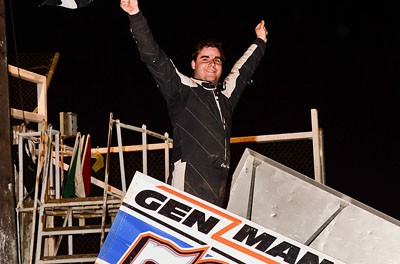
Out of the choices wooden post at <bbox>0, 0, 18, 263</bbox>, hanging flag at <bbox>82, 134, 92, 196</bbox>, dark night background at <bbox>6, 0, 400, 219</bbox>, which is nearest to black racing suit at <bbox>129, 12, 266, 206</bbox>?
wooden post at <bbox>0, 0, 18, 263</bbox>

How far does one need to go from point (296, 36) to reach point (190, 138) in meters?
13.1

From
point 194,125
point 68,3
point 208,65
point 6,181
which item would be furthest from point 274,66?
point 194,125

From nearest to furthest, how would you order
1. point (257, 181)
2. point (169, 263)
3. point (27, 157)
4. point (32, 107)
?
point (169, 263) < point (257, 181) < point (27, 157) < point (32, 107)

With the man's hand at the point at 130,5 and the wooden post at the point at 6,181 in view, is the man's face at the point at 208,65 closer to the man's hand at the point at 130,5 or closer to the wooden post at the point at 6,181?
the man's hand at the point at 130,5

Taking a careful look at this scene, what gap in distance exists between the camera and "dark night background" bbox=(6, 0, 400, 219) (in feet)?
53.9

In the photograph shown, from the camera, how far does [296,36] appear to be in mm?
17062

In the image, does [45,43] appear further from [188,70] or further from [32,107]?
[32,107]

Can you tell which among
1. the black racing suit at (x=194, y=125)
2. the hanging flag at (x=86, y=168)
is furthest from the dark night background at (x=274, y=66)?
the black racing suit at (x=194, y=125)

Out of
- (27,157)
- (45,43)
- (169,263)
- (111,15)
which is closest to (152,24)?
(111,15)

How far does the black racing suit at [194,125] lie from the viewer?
14.3ft

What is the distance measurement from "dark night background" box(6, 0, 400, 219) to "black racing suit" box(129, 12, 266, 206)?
11860 mm

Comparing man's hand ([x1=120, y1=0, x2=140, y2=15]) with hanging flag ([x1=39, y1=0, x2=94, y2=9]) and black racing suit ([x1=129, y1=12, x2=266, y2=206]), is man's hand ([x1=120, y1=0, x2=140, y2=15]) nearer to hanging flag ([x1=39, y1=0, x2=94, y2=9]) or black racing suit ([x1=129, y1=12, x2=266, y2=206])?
black racing suit ([x1=129, y1=12, x2=266, y2=206])

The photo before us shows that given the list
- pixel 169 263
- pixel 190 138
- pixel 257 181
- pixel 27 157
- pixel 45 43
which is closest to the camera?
pixel 169 263

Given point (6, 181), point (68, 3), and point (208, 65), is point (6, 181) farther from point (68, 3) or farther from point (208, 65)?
point (208, 65)
